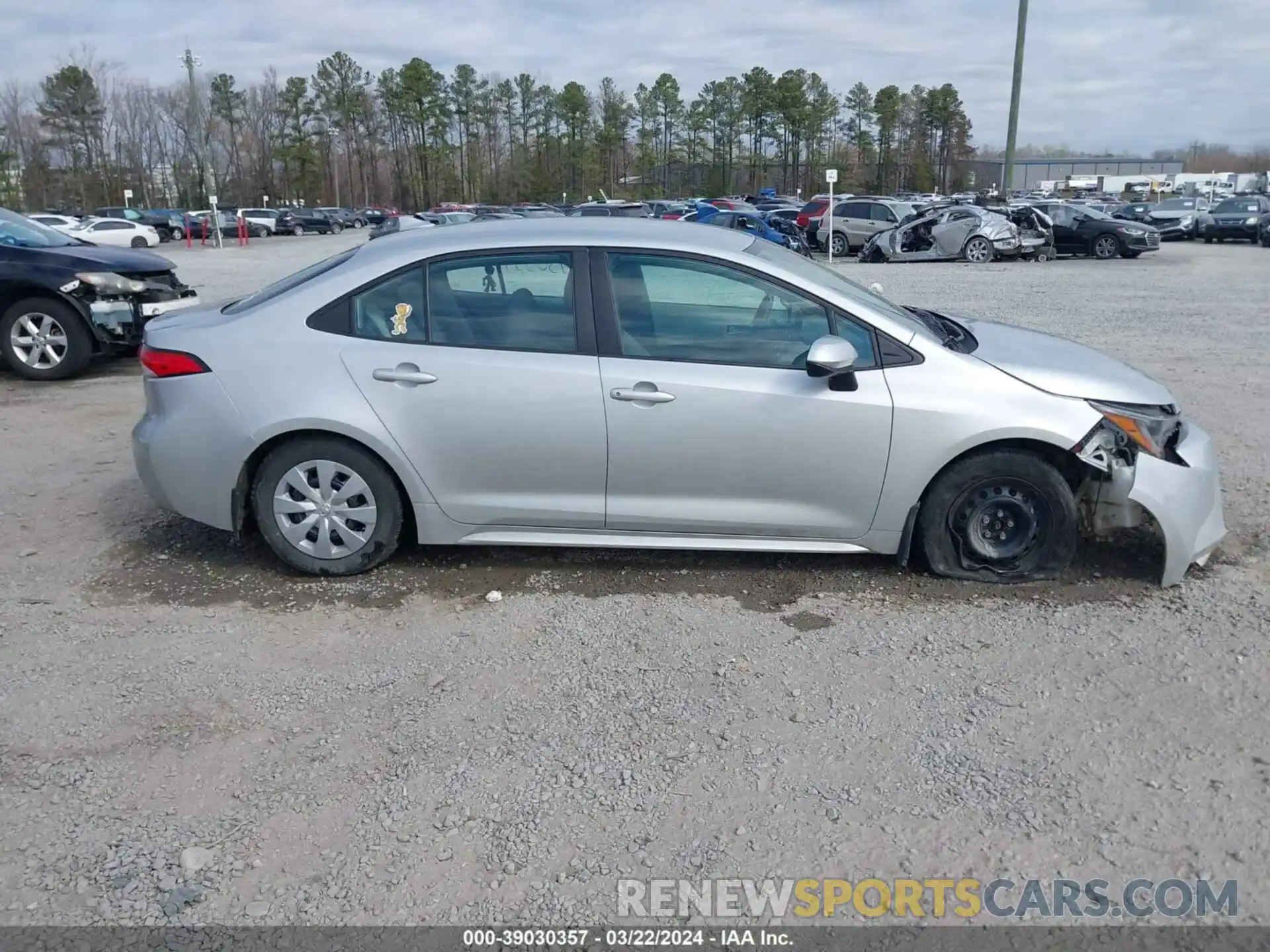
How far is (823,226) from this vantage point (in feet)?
93.7

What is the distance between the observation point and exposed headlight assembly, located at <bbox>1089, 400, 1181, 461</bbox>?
14.3 feet

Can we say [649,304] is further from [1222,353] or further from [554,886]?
[1222,353]

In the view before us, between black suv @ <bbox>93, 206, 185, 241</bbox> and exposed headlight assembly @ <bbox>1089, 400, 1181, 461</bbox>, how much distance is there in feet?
176

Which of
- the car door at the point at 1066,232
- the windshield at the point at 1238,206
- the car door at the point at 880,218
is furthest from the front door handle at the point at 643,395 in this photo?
the windshield at the point at 1238,206

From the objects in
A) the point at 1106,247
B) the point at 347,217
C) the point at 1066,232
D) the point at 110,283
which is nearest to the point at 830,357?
the point at 110,283

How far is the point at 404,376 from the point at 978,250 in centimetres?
2290

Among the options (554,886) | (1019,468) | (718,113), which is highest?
(718,113)

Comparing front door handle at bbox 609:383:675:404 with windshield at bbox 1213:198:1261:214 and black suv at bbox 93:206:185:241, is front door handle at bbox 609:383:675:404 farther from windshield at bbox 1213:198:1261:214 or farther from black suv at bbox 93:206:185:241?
black suv at bbox 93:206:185:241

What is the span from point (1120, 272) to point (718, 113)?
70.6m

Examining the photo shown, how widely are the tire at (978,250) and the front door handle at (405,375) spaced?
2269 cm

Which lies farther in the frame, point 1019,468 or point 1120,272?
point 1120,272

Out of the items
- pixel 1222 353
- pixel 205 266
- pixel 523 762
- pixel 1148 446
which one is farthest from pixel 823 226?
pixel 523 762

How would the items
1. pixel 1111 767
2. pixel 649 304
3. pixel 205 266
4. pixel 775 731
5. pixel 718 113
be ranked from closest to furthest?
pixel 1111 767, pixel 775 731, pixel 649 304, pixel 205 266, pixel 718 113

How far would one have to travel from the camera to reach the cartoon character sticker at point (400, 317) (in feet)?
15.1
